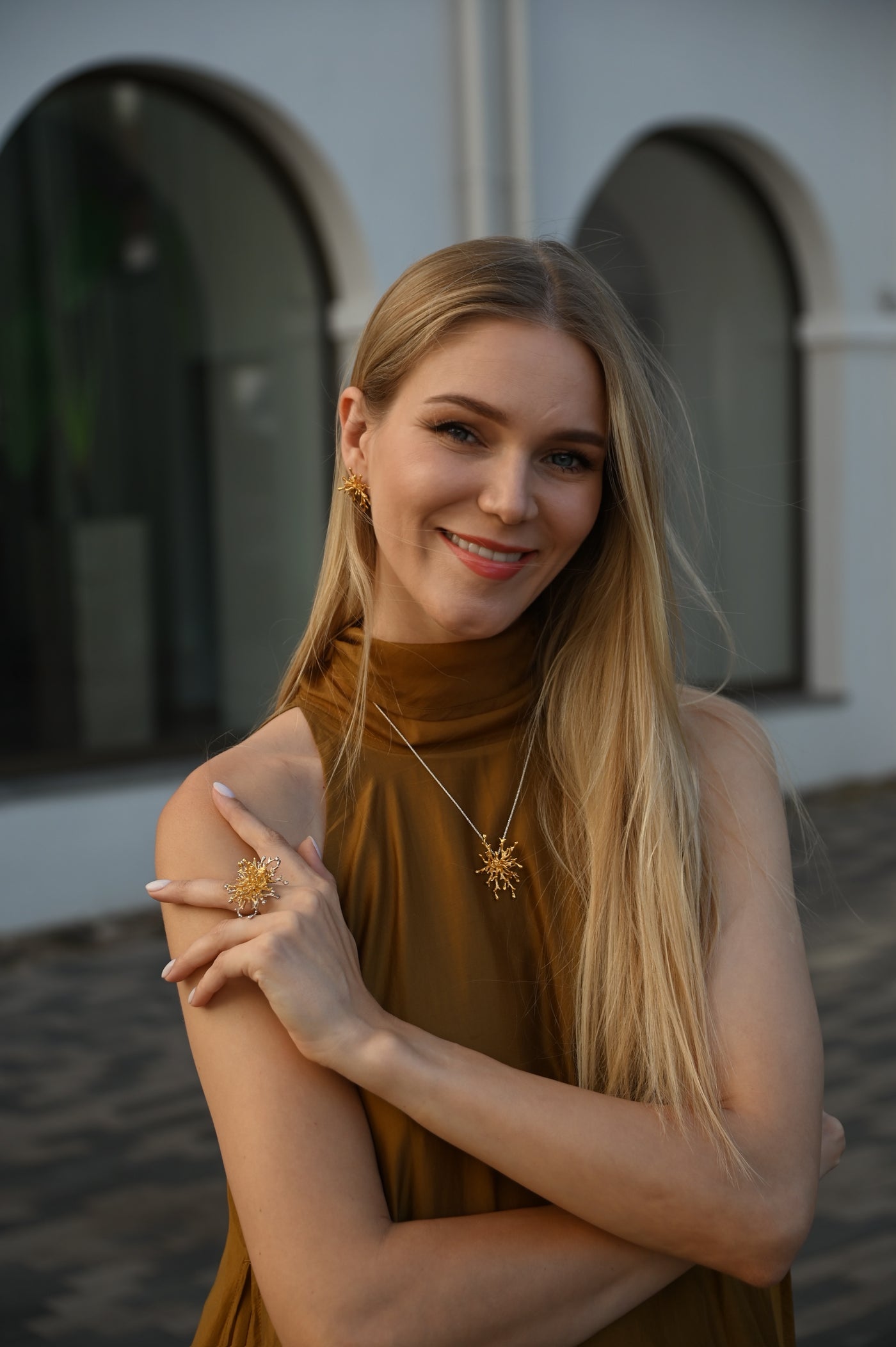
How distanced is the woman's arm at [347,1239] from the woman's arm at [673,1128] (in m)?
0.06

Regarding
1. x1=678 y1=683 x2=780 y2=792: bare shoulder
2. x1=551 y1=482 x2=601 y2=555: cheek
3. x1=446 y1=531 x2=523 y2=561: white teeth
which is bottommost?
x1=678 y1=683 x2=780 y2=792: bare shoulder

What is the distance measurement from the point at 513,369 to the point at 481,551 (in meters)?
0.19

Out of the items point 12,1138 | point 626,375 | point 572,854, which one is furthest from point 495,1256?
point 12,1138

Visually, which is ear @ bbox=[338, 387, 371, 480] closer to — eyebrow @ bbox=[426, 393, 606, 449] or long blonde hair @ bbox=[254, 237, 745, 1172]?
long blonde hair @ bbox=[254, 237, 745, 1172]

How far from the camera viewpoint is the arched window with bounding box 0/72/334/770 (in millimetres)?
5988

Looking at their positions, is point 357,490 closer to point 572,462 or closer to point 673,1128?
point 572,462

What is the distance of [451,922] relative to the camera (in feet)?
5.03

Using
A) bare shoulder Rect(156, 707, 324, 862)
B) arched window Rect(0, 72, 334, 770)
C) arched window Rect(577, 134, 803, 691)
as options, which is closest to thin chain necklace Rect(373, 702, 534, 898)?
bare shoulder Rect(156, 707, 324, 862)

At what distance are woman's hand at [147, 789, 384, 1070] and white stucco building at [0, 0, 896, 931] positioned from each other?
385 centimetres

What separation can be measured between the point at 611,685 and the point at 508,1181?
1.81 feet

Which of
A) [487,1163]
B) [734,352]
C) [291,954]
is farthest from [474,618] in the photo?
[734,352]

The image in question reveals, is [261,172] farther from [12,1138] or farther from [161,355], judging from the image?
[12,1138]

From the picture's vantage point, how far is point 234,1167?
4.46 feet

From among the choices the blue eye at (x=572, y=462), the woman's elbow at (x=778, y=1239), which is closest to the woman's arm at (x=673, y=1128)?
the woman's elbow at (x=778, y=1239)
